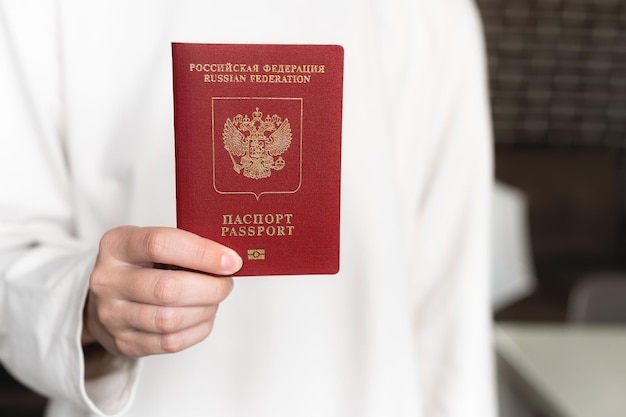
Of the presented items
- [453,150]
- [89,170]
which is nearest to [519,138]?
[453,150]

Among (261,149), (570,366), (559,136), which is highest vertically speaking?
(559,136)

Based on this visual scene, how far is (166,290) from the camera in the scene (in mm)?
539

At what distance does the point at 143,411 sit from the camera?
787 mm

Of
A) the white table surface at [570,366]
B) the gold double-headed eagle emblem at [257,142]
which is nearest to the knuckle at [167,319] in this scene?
the gold double-headed eagle emblem at [257,142]

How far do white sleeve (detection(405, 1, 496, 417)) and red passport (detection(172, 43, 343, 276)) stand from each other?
36 centimetres

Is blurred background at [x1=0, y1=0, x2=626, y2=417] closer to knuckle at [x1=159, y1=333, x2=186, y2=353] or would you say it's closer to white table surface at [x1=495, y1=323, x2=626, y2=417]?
white table surface at [x1=495, y1=323, x2=626, y2=417]

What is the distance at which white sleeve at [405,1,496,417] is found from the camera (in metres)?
0.91

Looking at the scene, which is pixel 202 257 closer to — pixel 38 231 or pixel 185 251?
pixel 185 251

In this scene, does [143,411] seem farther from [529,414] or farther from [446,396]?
[529,414]

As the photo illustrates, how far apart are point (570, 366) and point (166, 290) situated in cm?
115

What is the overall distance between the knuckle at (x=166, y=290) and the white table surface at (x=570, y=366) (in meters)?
0.96

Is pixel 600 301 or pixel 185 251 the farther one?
pixel 600 301

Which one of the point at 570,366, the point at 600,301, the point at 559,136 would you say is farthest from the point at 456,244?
the point at 559,136

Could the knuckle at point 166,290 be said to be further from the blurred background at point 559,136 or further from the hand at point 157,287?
the blurred background at point 559,136
